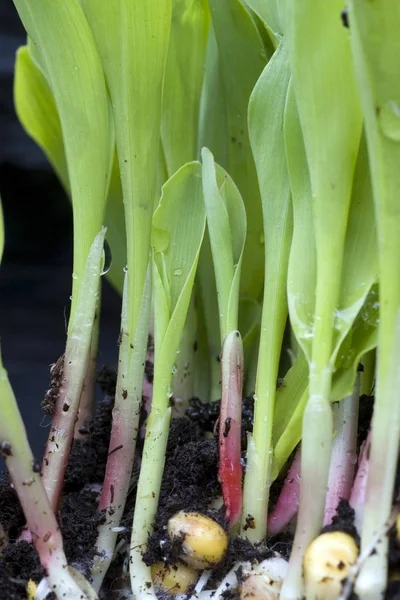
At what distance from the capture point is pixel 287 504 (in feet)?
1.99

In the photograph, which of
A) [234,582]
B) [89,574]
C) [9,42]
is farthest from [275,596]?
[9,42]

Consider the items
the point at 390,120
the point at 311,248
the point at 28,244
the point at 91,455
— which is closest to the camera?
the point at 390,120

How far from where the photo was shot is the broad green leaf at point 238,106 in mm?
703

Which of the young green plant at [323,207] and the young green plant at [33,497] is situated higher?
the young green plant at [323,207]

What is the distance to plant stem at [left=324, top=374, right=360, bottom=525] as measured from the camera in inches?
22.7

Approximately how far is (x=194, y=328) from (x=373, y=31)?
0.48 metres

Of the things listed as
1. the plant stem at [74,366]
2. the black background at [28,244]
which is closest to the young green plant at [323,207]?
the plant stem at [74,366]

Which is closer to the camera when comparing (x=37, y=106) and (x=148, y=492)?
(x=148, y=492)

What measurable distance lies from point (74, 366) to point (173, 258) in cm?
14

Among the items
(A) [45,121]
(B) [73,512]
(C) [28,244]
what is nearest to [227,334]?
(B) [73,512]

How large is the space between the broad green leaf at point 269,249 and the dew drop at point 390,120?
156 millimetres

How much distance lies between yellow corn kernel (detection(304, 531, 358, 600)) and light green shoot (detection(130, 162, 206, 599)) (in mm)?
155

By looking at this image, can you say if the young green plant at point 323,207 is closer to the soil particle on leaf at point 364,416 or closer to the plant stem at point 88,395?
the soil particle on leaf at point 364,416

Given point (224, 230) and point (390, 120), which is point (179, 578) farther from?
point (390, 120)
